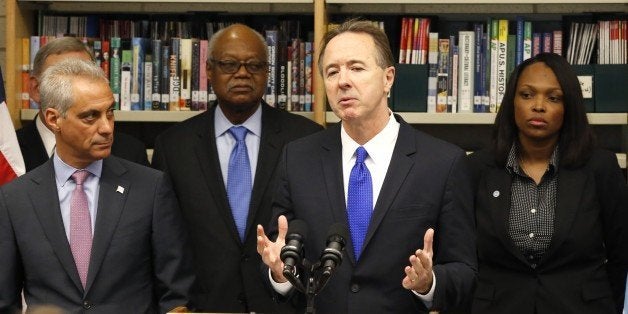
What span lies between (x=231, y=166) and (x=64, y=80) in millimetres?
934

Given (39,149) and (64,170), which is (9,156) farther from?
(64,170)

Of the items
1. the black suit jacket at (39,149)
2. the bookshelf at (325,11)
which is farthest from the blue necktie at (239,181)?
the bookshelf at (325,11)

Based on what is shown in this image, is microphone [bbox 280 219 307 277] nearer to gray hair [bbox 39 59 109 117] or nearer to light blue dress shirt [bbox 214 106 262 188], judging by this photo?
gray hair [bbox 39 59 109 117]

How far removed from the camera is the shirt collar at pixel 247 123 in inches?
167

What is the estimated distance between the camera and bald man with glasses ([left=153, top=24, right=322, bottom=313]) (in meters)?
4.06

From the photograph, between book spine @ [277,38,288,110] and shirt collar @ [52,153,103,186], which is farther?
book spine @ [277,38,288,110]

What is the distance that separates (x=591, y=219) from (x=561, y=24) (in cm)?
109

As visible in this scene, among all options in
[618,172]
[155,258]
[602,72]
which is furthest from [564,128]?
[155,258]

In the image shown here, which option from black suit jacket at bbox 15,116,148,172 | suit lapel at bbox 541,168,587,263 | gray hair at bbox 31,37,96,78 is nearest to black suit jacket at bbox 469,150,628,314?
suit lapel at bbox 541,168,587,263

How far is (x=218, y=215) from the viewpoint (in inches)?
161

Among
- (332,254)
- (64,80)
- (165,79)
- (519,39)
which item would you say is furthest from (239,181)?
(332,254)

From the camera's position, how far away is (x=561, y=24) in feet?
15.4

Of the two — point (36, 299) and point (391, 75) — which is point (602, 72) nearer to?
point (391, 75)

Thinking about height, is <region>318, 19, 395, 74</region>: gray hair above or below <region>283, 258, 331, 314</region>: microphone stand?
above
